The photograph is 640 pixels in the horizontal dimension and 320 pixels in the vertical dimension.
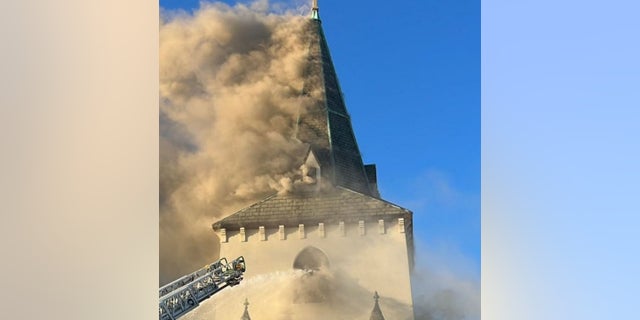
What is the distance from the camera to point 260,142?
106 inches

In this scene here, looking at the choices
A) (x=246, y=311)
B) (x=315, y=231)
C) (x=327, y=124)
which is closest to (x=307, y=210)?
(x=315, y=231)

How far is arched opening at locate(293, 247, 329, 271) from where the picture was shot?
105 inches

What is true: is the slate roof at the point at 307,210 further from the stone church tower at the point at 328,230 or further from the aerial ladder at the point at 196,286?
the aerial ladder at the point at 196,286

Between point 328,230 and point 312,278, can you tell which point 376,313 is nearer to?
point 312,278

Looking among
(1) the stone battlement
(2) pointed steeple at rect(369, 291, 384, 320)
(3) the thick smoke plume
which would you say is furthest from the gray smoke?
(2) pointed steeple at rect(369, 291, 384, 320)

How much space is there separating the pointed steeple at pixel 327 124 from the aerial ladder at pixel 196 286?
0.66 metres

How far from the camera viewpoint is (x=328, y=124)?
2.67 metres

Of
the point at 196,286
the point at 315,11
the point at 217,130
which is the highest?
the point at 315,11
